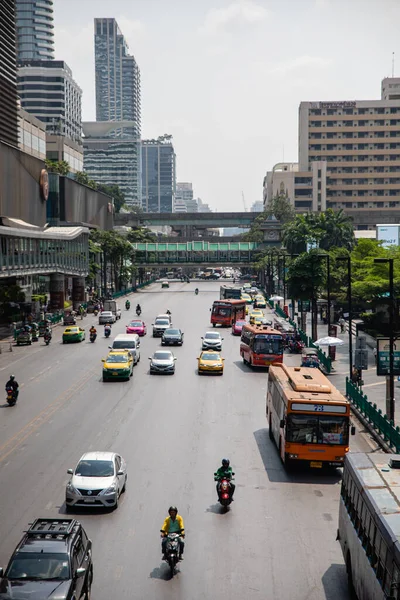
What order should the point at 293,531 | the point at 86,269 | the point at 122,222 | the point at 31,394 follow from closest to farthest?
1. the point at 293,531
2. the point at 31,394
3. the point at 86,269
4. the point at 122,222

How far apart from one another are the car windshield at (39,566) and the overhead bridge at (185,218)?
173 metres

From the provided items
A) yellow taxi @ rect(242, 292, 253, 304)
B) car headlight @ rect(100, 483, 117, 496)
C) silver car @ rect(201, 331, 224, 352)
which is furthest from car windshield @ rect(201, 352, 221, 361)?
yellow taxi @ rect(242, 292, 253, 304)

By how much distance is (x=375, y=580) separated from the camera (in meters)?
12.7

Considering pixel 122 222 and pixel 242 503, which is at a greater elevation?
pixel 122 222

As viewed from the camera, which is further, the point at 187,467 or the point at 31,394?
the point at 31,394

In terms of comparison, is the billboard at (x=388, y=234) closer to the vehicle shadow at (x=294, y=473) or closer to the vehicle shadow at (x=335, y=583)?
the vehicle shadow at (x=294, y=473)

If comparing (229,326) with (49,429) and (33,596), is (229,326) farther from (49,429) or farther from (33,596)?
(33,596)

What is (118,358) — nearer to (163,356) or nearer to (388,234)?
(163,356)

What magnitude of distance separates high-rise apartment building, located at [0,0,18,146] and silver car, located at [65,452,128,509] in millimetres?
76047

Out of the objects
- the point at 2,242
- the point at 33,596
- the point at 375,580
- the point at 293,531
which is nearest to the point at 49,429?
the point at 293,531

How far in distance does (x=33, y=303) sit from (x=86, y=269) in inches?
721

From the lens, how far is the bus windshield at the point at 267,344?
159ft

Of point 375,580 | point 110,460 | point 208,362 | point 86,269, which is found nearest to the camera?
point 375,580

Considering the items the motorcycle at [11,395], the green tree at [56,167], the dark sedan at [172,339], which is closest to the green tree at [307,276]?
the dark sedan at [172,339]
